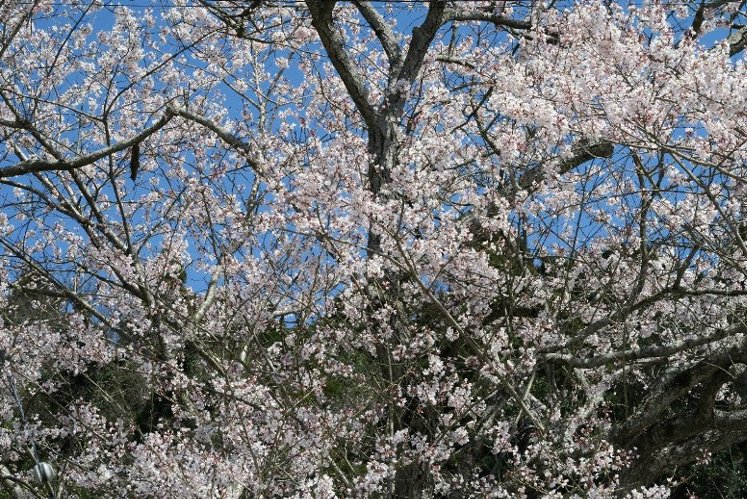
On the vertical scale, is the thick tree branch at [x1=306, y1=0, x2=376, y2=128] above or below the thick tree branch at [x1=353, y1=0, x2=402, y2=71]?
below

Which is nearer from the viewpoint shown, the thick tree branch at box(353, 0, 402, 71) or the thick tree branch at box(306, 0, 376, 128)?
the thick tree branch at box(306, 0, 376, 128)

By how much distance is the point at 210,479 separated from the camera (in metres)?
4.87

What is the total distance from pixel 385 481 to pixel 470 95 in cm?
292

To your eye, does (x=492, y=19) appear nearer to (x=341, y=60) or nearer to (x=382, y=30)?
(x=382, y=30)

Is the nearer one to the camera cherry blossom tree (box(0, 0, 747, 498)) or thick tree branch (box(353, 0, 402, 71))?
cherry blossom tree (box(0, 0, 747, 498))

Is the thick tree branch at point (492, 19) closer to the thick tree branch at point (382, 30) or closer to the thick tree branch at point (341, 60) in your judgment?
the thick tree branch at point (382, 30)

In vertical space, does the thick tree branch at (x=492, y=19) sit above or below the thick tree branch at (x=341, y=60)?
above

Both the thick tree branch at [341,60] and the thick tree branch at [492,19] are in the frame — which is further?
the thick tree branch at [492,19]

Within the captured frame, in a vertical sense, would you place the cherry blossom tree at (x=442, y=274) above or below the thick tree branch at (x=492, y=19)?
below

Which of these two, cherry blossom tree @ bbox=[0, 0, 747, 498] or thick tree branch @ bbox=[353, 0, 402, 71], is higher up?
thick tree branch @ bbox=[353, 0, 402, 71]

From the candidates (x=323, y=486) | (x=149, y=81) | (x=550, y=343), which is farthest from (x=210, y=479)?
(x=149, y=81)

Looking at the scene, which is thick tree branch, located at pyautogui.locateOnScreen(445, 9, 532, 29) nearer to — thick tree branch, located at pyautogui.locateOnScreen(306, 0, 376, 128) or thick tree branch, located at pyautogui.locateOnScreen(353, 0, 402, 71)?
thick tree branch, located at pyautogui.locateOnScreen(353, 0, 402, 71)

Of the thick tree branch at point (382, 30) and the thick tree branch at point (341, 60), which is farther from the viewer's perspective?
the thick tree branch at point (382, 30)

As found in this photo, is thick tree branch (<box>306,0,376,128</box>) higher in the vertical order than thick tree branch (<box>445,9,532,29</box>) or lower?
lower
